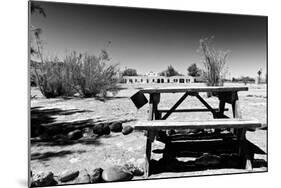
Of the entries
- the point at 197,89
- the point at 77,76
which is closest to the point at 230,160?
the point at 197,89

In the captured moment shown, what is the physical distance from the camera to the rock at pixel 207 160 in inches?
130

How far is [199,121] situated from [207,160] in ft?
1.99

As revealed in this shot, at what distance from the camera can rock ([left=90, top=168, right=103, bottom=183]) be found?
3094 mm

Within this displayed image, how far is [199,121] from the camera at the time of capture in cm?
298

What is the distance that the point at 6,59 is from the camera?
2912 mm

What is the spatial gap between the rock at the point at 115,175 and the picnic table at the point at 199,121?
0.69 feet

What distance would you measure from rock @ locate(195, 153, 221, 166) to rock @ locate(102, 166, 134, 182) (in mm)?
790

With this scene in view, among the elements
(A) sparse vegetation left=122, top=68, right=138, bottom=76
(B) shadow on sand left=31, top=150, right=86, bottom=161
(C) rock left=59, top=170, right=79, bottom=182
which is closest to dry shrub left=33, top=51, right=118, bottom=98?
(A) sparse vegetation left=122, top=68, right=138, bottom=76

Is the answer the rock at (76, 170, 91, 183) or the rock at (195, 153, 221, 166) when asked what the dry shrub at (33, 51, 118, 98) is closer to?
the rock at (76, 170, 91, 183)

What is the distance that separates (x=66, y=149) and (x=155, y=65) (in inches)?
53.7

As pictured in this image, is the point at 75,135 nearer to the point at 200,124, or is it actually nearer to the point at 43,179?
the point at 43,179
